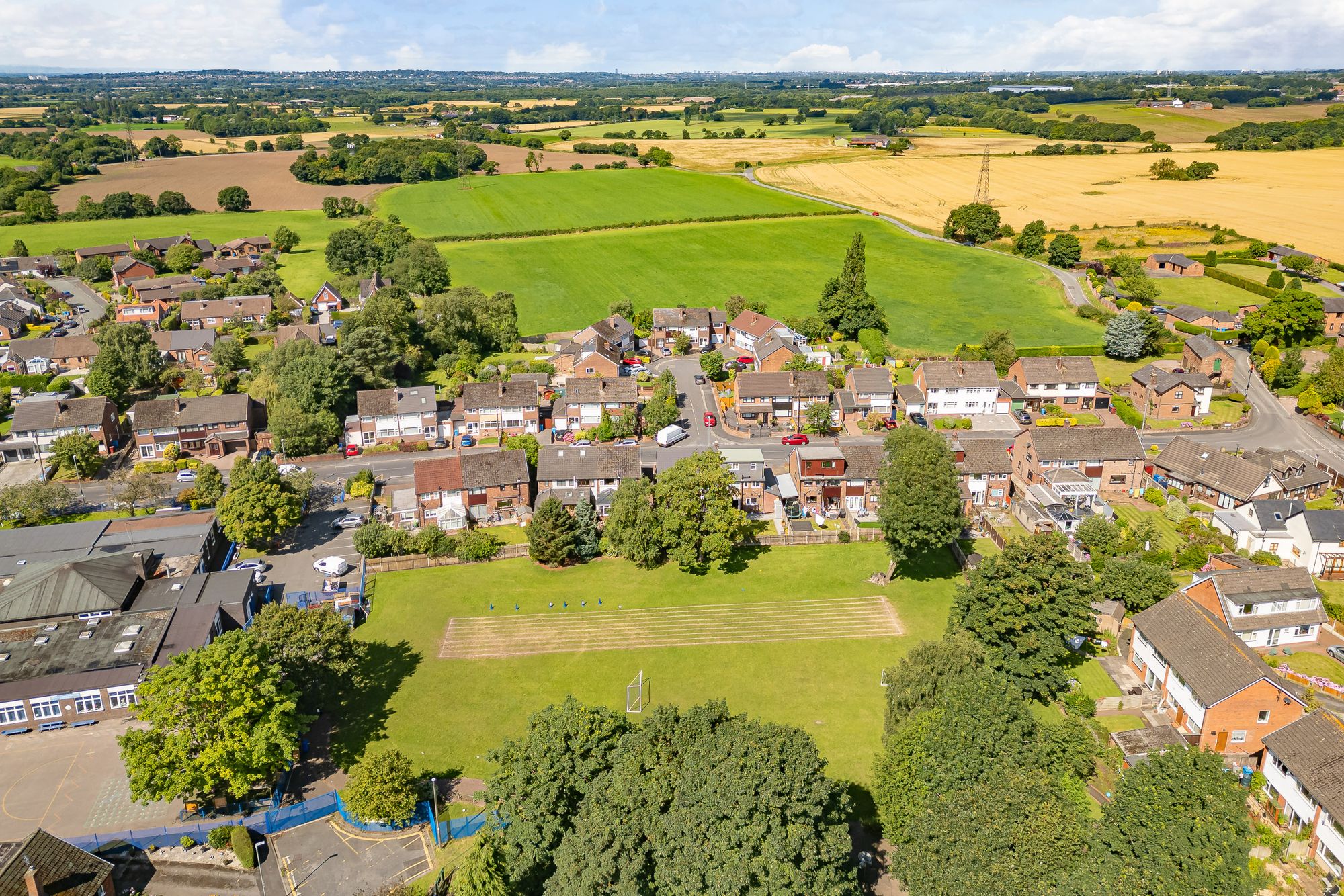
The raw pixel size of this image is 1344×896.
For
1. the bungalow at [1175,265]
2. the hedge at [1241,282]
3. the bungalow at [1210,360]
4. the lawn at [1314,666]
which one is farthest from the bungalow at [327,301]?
the hedge at [1241,282]

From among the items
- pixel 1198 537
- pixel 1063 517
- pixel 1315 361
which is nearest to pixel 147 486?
pixel 1063 517

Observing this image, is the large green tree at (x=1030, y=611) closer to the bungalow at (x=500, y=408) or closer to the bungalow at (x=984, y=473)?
the bungalow at (x=984, y=473)

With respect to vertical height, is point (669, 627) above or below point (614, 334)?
below

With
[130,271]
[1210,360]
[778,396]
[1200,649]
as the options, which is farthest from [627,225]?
[1200,649]

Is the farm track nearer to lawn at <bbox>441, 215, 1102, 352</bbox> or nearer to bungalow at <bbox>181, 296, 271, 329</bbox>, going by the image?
lawn at <bbox>441, 215, 1102, 352</bbox>

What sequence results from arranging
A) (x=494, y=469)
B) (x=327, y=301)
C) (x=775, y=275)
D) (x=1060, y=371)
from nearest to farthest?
1. (x=494, y=469)
2. (x=1060, y=371)
3. (x=327, y=301)
4. (x=775, y=275)

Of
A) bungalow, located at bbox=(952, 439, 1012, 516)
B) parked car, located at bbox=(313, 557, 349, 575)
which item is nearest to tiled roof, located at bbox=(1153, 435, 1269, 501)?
bungalow, located at bbox=(952, 439, 1012, 516)

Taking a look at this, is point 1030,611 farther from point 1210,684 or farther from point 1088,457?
point 1088,457
